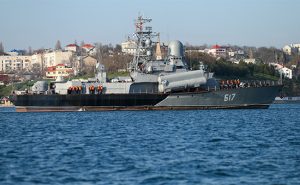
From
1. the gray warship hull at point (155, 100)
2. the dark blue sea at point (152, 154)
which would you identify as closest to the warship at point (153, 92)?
the gray warship hull at point (155, 100)

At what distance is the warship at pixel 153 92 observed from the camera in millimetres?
78562

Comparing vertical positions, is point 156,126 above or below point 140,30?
below

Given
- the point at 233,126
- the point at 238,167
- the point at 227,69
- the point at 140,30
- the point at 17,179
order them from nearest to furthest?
the point at 17,179 < the point at 238,167 < the point at 233,126 < the point at 140,30 < the point at 227,69

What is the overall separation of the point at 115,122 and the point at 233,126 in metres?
11.4

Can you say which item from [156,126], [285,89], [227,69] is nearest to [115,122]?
[156,126]

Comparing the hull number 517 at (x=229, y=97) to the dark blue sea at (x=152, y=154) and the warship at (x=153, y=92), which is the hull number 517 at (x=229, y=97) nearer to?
the warship at (x=153, y=92)

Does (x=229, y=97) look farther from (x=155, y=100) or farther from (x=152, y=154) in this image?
(x=152, y=154)

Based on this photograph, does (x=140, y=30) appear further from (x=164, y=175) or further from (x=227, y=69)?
(x=227, y=69)

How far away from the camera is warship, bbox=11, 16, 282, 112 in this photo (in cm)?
7856

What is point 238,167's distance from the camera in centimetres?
3039

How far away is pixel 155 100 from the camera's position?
3108 inches

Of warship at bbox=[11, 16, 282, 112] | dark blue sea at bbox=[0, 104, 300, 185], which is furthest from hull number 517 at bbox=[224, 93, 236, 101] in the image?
dark blue sea at bbox=[0, 104, 300, 185]

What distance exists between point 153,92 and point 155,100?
191 cm

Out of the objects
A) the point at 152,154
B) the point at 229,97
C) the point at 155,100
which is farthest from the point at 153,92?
the point at 152,154
